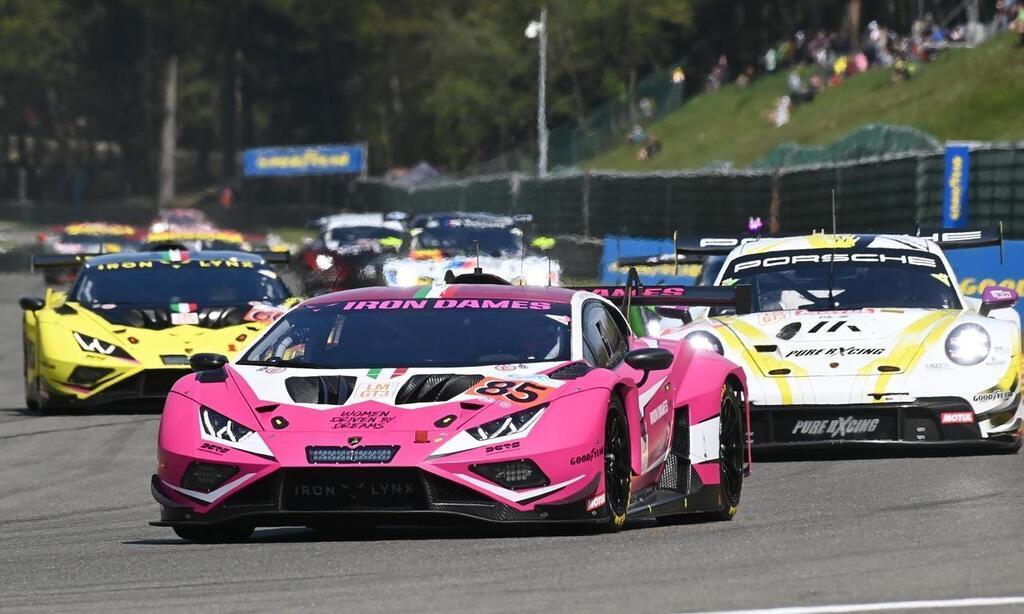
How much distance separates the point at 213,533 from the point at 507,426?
1.33 meters

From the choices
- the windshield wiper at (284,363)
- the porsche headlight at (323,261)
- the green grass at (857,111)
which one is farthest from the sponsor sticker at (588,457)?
the green grass at (857,111)

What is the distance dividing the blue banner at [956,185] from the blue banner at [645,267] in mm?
3175

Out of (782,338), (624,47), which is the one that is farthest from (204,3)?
(782,338)

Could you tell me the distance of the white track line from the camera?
21.3ft

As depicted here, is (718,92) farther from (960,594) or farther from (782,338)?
(960,594)

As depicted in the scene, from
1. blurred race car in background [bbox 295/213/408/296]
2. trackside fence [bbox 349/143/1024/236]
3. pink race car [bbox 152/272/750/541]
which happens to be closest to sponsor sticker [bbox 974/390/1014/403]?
pink race car [bbox 152/272/750/541]

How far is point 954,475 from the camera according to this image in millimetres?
11375

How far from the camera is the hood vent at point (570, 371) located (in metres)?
8.85

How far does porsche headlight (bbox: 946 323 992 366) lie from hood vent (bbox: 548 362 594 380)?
4108mm

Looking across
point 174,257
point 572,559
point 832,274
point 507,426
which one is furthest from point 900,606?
point 174,257

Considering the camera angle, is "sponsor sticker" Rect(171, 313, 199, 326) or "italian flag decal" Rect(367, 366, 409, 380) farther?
"sponsor sticker" Rect(171, 313, 199, 326)

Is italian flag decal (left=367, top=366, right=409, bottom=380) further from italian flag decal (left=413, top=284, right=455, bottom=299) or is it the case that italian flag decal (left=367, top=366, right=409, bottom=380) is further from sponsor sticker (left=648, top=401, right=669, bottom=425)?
sponsor sticker (left=648, top=401, right=669, bottom=425)

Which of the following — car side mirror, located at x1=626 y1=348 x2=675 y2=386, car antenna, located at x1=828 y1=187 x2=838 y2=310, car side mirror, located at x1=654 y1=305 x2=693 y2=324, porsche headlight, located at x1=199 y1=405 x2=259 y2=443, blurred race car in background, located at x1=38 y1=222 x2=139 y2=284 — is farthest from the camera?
blurred race car in background, located at x1=38 y1=222 x2=139 y2=284

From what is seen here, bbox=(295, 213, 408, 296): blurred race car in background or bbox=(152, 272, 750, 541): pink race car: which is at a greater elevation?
bbox=(152, 272, 750, 541): pink race car
